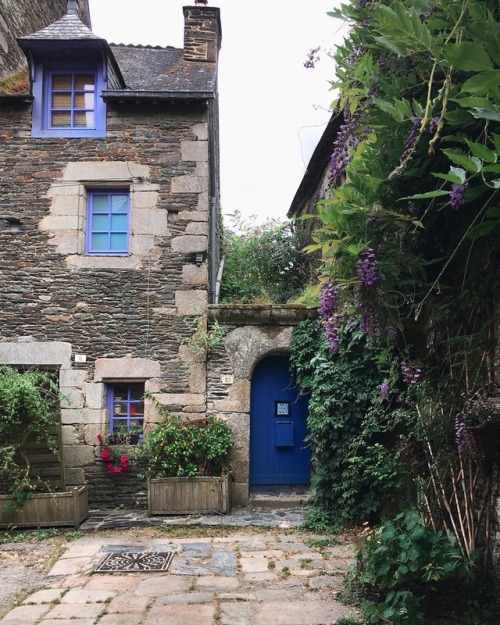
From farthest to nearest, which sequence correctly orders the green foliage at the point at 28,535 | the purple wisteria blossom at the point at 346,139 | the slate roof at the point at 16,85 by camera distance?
the slate roof at the point at 16,85 < the green foliage at the point at 28,535 < the purple wisteria blossom at the point at 346,139

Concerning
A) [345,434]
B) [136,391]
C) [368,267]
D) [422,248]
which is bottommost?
[345,434]

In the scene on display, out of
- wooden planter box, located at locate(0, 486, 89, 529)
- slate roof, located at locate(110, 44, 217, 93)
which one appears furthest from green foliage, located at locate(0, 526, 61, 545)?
slate roof, located at locate(110, 44, 217, 93)

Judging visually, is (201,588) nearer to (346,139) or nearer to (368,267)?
(368,267)

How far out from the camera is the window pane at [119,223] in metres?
7.69

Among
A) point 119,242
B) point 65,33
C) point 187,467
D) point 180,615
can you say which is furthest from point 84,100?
point 180,615

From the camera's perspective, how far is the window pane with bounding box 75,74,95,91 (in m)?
7.86

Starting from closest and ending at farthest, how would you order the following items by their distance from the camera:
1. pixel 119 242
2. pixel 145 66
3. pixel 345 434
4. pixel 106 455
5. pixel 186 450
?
pixel 345 434 → pixel 186 450 → pixel 106 455 → pixel 119 242 → pixel 145 66

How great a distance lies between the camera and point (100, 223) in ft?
25.3

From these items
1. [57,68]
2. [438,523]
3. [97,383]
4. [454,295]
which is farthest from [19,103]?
[438,523]

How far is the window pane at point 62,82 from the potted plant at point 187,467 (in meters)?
4.91

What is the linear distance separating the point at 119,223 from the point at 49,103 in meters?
1.99

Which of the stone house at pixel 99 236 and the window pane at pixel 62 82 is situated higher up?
the window pane at pixel 62 82

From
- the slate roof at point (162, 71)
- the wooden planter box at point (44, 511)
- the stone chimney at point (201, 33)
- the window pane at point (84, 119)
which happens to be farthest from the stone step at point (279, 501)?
the stone chimney at point (201, 33)

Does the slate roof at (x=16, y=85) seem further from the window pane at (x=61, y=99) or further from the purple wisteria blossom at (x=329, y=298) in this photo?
the purple wisteria blossom at (x=329, y=298)
